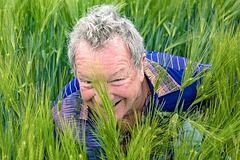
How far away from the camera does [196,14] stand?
1668mm

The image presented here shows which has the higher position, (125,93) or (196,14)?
(196,14)

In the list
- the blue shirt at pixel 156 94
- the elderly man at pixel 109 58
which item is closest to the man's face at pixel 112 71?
the elderly man at pixel 109 58

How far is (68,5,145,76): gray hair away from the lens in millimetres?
1086

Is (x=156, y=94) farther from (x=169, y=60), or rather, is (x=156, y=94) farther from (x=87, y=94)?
(x=87, y=94)

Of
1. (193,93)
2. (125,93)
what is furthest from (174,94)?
(125,93)

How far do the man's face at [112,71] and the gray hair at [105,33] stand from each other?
0.7 inches

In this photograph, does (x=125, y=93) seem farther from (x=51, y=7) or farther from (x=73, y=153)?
(x=51, y=7)

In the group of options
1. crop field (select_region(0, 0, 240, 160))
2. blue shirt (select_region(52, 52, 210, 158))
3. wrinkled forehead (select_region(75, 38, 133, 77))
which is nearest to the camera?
crop field (select_region(0, 0, 240, 160))

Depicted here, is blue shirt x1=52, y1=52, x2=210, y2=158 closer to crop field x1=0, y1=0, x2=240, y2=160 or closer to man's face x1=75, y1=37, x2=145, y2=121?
crop field x1=0, y1=0, x2=240, y2=160

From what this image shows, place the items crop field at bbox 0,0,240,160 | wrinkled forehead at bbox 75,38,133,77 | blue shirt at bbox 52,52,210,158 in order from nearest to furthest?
crop field at bbox 0,0,240,160 → wrinkled forehead at bbox 75,38,133,77 → blue shirt at bbox 52,52,210,158

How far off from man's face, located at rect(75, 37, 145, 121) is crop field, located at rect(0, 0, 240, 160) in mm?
96

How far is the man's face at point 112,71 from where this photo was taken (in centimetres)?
105

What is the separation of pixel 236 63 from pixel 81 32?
49 cm

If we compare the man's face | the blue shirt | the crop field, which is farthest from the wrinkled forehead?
the blue shirt
